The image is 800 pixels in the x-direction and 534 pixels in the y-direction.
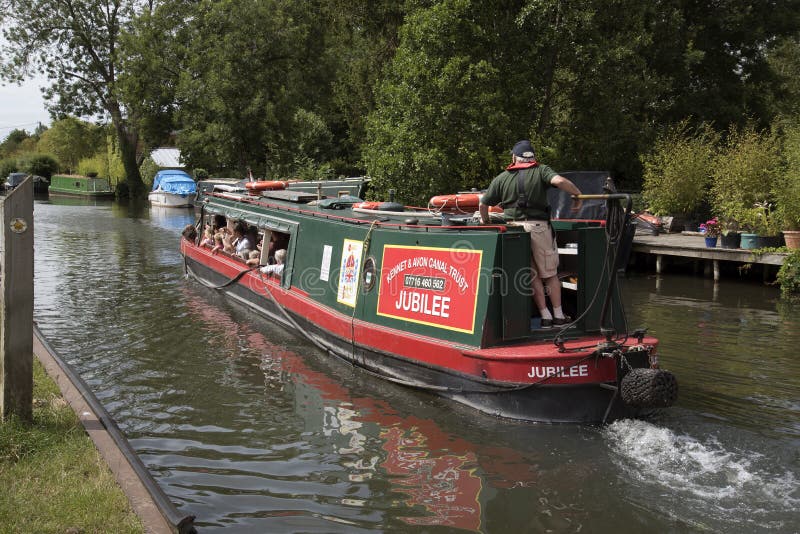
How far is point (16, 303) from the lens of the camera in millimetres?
5883

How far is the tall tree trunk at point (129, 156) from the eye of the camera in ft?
162

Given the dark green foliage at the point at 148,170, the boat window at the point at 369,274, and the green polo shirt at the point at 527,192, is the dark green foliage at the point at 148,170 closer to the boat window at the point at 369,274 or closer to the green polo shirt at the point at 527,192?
the boat window at the point at 369,274

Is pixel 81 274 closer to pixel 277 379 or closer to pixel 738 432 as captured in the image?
pixel 277 379

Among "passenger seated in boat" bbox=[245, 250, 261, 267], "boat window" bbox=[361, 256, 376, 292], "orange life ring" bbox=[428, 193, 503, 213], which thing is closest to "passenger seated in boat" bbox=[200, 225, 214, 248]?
"passenger seated in boat" bbox=[245, 250, 261, 267]

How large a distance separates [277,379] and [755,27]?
2522cm

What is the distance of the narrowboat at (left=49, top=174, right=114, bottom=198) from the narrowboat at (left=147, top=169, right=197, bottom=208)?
925 centimetres

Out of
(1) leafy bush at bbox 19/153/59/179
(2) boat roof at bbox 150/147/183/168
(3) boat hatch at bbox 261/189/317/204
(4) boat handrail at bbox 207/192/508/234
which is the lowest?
(4) boat handrail at bbox 207/192/508/234

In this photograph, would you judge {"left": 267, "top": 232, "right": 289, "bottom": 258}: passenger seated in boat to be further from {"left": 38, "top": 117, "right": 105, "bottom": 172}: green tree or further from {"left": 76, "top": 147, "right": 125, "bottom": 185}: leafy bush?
{"left": 38, "top": 117, "right": 105, "bottom": 172}: green tree

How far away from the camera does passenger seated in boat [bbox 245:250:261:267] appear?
1342cm

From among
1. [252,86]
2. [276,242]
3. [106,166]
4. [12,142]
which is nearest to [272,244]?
[276,242]

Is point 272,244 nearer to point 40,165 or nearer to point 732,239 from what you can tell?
point 732,239

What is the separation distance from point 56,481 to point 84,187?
166 feet

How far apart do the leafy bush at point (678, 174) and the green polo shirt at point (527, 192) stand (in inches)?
603

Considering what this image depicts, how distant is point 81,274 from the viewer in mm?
17484
